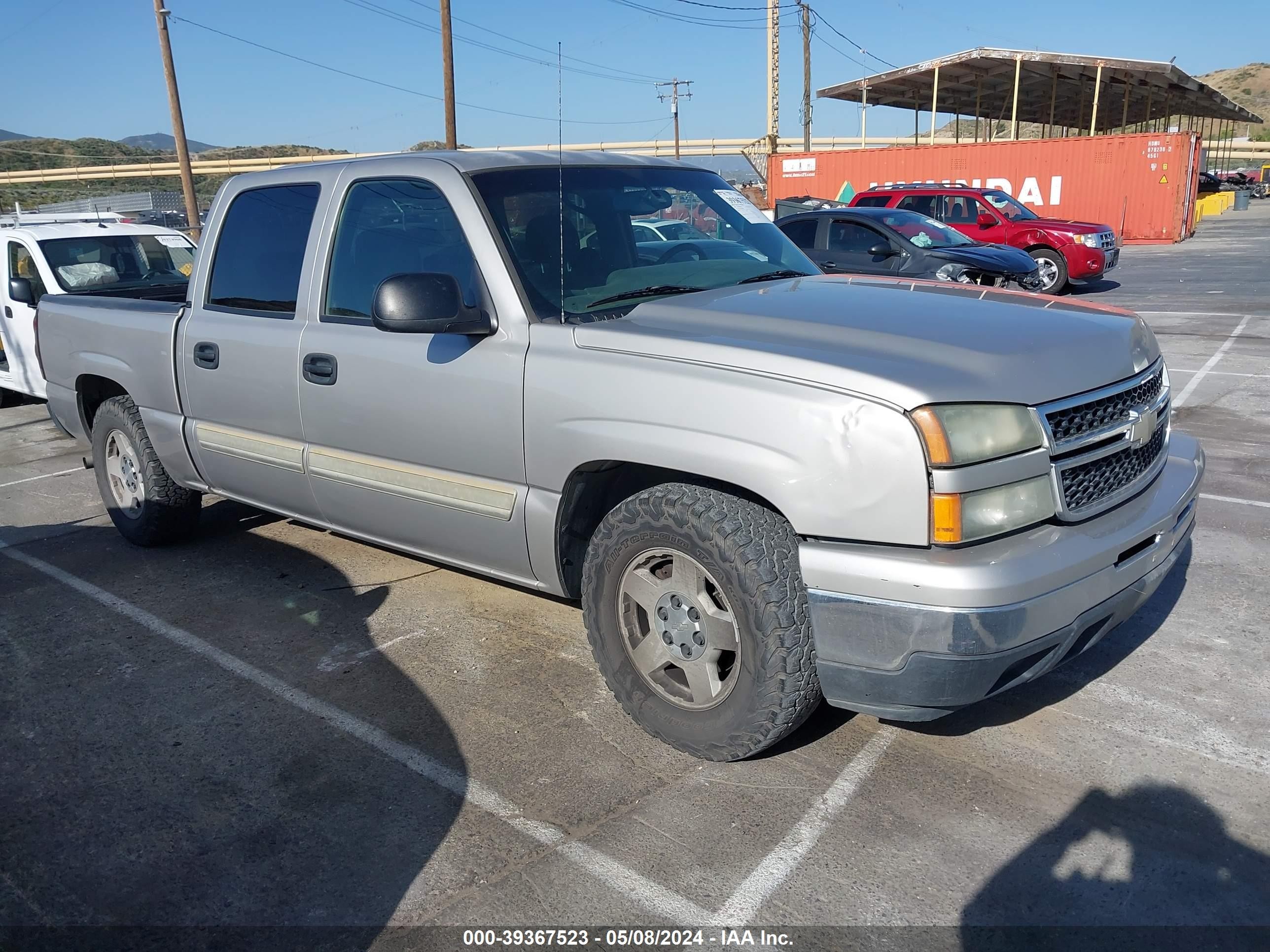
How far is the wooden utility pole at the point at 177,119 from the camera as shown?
76.1 ft

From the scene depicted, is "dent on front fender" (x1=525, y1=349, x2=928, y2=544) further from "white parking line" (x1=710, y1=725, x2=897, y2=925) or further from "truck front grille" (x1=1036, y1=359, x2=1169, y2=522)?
"white parking line" (x1=710, y1=725, x2=897, y2=925)

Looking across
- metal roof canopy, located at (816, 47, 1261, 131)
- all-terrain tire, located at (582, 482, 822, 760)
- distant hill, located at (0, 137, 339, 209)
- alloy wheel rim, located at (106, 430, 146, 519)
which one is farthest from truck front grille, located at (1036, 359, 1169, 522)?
distant hill, located at (0, 137, 339, 209)

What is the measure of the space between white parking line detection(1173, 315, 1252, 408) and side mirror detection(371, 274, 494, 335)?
675cm

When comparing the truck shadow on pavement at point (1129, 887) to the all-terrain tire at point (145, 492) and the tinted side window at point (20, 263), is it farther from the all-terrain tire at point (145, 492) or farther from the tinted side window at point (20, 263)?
the tinted side window at point (20, 263)

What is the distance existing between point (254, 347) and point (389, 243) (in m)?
0.89

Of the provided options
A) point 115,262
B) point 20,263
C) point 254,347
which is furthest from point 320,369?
point 20,263

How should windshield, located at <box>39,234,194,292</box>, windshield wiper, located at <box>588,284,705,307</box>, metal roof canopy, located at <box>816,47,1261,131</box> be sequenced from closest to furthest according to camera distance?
windshield wiper, located at <box>588,284,705,307</box>, windshield, located at <box>39,234,194,292</box>, metal roof canopy, located at <box>816,47,1261,131</box>

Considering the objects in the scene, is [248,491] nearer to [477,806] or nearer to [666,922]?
[477,806]

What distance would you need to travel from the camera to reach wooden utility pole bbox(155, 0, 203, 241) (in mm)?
23203

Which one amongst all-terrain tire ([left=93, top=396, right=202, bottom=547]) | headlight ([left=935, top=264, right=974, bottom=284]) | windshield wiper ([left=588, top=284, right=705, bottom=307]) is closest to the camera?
windshield wiper ([left=588, top=284, right=705, bottom=307])

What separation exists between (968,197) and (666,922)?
17944mm

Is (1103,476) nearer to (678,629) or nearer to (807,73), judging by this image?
(678,629)

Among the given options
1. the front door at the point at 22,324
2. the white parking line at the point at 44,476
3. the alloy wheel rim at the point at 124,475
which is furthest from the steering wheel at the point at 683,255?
the front door at the point at 22,324

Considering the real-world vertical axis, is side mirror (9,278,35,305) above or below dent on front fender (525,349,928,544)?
above
